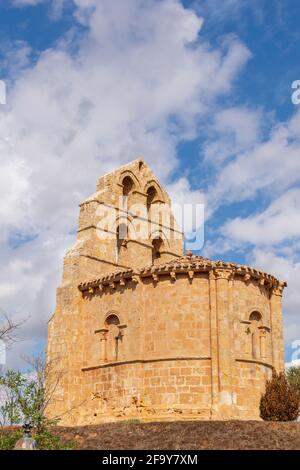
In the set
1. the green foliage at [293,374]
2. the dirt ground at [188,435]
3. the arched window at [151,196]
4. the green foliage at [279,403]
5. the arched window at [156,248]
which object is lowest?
the dirt ground at [188,435]

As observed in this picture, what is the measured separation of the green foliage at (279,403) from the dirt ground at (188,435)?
283 cm

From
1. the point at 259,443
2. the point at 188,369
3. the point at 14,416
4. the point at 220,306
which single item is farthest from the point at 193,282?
the point at 14,416

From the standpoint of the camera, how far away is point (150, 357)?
23.7 meters

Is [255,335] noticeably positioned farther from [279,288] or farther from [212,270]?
[212,270]

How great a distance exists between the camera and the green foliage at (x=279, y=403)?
2256 cm

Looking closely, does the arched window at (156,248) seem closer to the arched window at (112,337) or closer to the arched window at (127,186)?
the arched window at (127,186)

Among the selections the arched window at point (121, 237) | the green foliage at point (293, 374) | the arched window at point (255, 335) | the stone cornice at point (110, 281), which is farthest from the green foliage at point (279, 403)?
the green foliage at point (293, 374)

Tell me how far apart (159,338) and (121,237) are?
289 inches

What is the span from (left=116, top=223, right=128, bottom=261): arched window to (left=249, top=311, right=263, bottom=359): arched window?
7600mm

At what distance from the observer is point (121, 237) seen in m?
29.8

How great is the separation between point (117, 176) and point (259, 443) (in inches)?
614

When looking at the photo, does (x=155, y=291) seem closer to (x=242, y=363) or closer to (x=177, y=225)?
(x=242, y=363)

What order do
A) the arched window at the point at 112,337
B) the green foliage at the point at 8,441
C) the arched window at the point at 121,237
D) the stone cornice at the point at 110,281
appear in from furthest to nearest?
the arched window at the point at 121,237 → the arched window at the point at 112,337 → the stone cornice at the point at 110,281 → the green foliage at the point at 8,441

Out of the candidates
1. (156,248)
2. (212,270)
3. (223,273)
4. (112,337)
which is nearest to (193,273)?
(212,270)
